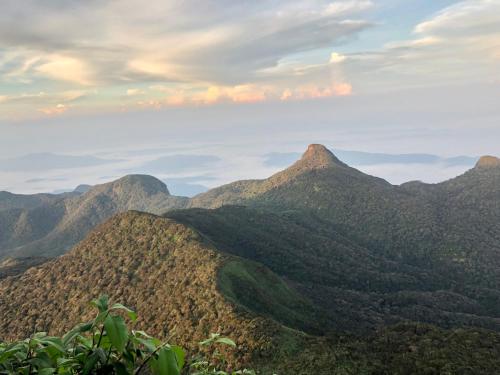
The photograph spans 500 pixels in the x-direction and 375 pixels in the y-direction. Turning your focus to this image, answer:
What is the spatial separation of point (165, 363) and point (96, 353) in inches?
26.9

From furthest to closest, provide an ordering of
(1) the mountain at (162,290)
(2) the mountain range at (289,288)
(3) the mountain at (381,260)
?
(3) the mountain at (381,260), (1) the mountain at (162,290), (2) the mountain range at (289,288)

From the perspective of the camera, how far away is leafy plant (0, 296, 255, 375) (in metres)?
3.91

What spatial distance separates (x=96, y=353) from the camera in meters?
3.99

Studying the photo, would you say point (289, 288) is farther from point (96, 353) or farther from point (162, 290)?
point (96, 353)

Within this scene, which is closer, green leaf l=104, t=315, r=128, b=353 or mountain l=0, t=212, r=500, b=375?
green leaf l=104, t=315, r=128, b=353

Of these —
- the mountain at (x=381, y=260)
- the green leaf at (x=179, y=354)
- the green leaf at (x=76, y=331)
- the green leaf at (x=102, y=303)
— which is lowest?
the mountain at (x=381, y=260)

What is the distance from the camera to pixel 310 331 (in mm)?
70500

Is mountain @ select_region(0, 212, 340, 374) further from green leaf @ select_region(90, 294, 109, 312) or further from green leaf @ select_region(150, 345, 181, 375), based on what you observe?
green leaf @ select_region(90, 294, 109, 312)

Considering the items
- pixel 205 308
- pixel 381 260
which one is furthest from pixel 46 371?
pixel 381 260

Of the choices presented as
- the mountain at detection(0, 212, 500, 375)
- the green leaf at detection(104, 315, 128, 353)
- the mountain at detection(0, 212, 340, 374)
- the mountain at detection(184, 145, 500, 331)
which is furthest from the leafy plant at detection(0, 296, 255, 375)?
the mountain at detection(184, 145, 500, 331)

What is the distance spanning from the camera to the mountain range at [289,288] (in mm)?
49219

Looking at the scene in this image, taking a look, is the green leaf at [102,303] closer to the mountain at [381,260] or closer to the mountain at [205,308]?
the mountain at [205,308]

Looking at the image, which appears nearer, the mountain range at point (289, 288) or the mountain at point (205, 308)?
the mountain at point (205, 308)

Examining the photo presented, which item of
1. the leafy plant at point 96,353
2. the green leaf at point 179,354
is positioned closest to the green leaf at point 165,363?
the leafy plant at point 96,353
